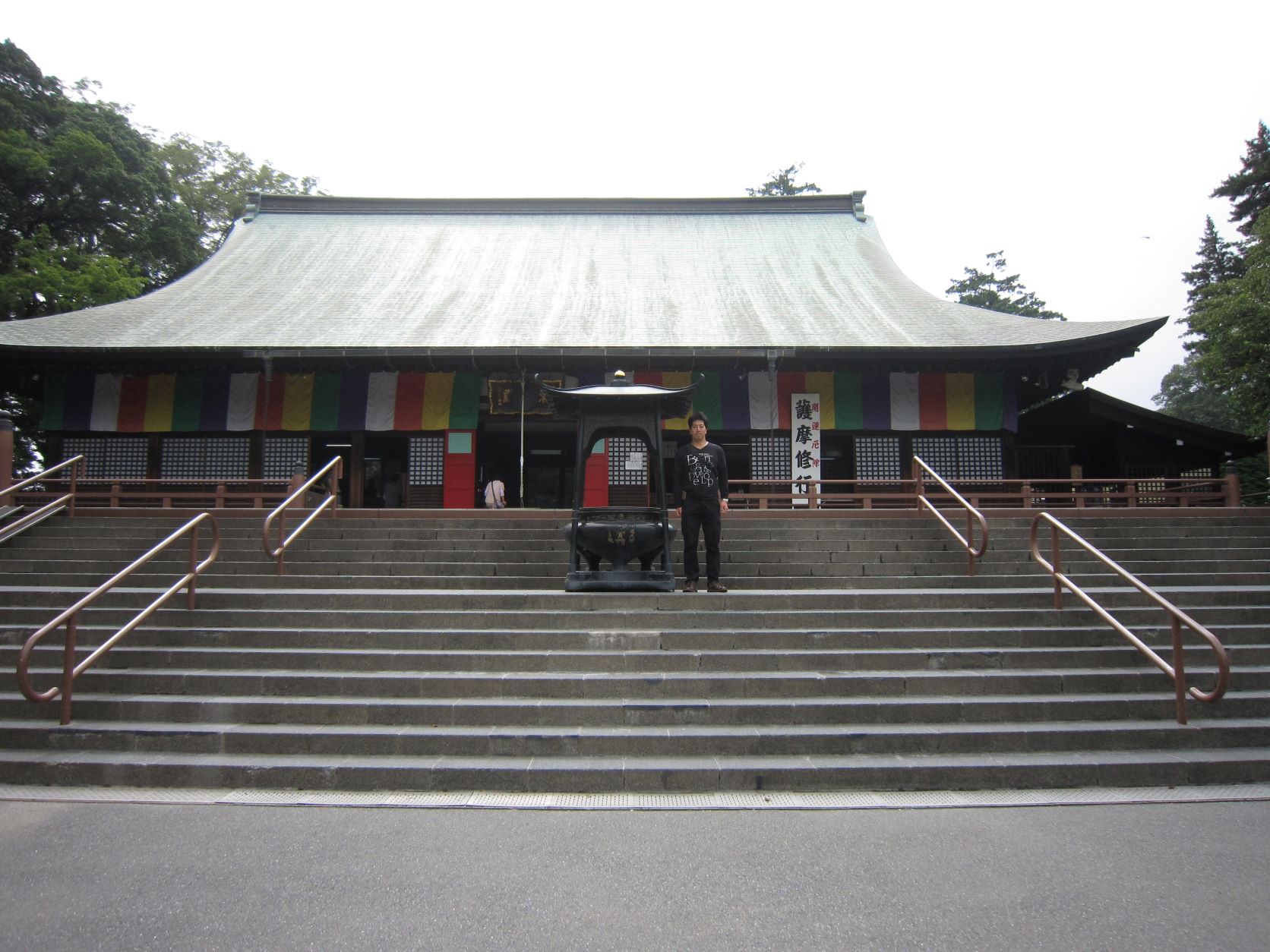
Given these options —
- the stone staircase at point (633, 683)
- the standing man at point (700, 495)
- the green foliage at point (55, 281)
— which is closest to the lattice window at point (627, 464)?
the stone staircase at point (633, 683)

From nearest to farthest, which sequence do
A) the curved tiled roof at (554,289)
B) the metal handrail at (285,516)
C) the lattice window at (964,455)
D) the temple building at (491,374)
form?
the metal handrail at (285,516) < the temple building at (491,374) < the curved tiled roof at (554,289) < the lattice window at (964,455)

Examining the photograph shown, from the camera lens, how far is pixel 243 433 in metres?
12.4

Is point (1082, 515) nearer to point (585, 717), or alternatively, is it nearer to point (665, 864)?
point (585, 717)

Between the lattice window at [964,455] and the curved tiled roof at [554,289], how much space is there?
1823 millimetres

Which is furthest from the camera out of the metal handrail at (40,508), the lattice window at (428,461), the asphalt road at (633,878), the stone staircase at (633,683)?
the lattice window at (428,461)

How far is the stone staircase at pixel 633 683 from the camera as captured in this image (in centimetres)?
428

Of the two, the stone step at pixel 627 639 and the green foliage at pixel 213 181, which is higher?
the green foliage at pixel 213 181

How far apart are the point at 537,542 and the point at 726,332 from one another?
19.7ft

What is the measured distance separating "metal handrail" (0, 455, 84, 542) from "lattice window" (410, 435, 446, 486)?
4556 millimetres

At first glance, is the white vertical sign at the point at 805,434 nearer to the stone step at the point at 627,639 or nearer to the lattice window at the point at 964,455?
the lattice window at the point at 964,455

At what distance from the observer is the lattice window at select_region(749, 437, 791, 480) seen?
12312mm

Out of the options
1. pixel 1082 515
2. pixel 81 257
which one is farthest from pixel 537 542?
pixel 81 257

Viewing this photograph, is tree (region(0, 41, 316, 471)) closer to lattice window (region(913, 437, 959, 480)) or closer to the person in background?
the person in background

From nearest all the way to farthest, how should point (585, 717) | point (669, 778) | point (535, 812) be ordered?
1. point (535, 812)
2. point (669, 778)
3. point (585, 717)
